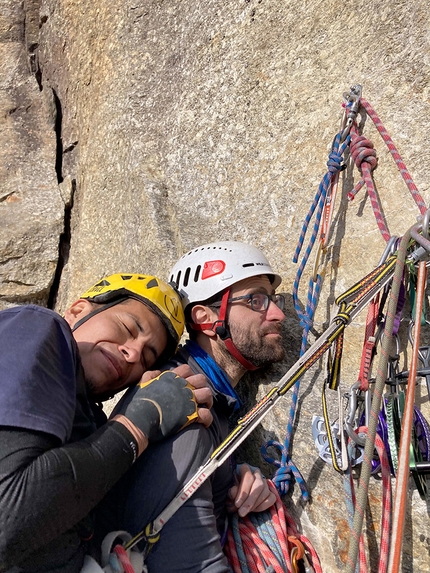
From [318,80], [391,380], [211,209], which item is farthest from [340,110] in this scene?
[391,380]

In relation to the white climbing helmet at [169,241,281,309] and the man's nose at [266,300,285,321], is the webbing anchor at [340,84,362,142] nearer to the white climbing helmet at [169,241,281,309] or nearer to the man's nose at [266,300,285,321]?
the white climbing helmet at [169,241,281,309]

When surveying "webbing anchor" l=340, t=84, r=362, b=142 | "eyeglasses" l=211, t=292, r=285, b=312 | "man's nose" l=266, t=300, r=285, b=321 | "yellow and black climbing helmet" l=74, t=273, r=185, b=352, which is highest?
"webbing anchor" l=340, t=84, r=362, b=142

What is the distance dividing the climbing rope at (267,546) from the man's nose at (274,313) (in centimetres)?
106

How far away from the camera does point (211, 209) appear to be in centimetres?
449

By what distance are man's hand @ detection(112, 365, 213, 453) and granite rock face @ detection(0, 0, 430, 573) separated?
2.66 feet

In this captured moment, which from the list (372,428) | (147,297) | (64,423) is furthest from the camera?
(147,297)

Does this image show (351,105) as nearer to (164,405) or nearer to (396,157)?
(396,157)

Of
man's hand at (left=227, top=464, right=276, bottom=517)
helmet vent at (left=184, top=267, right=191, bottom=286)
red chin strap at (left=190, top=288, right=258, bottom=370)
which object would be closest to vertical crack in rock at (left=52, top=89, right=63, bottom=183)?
helmet vent at (left=184, top=267, right=191, bottom=286)

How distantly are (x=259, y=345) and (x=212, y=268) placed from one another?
1.88 feet

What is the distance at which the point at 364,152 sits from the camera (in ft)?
11.3

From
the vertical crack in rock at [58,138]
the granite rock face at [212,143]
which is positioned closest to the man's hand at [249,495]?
the granite rock face at [212,143]

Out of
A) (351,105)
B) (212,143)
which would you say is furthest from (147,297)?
(212,143)

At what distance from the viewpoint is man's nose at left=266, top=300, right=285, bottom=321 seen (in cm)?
330

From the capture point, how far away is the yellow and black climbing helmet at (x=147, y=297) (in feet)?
9.92
